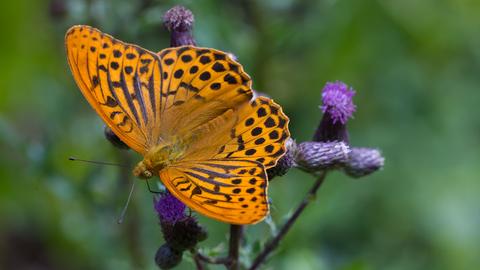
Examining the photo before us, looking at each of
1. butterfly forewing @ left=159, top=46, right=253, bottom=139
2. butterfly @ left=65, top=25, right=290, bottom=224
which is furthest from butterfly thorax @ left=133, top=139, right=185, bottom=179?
butterfly forewing @ left=159, top=46, right=253, bottom=139

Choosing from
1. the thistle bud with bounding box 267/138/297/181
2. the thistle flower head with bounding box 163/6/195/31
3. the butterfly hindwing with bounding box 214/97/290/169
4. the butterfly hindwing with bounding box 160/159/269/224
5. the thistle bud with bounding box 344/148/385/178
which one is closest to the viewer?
the butterfly hindwing with bounding box 160/159/269/224

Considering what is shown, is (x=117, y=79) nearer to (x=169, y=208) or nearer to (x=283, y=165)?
(x=169, y=208)

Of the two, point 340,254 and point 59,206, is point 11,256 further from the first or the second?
point 340,254

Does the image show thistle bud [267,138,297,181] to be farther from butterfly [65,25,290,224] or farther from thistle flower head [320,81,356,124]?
thistle flower head [320,81,356,124]

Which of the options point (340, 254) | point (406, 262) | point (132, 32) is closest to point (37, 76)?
point (132, 32)

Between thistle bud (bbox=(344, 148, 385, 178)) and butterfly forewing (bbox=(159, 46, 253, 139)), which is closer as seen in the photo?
butterfly forewing (bbox=(159, 46, 253, 139))

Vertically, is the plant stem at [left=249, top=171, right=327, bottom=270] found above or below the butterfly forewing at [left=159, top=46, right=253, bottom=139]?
below

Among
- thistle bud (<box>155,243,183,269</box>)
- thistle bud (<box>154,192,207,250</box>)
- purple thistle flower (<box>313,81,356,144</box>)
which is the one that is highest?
purple thistle flower (<box>313,81,356,144</box>)

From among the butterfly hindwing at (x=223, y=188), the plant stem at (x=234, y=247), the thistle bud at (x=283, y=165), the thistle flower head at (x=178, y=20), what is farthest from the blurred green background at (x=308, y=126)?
the butterfly hindwing at (x=223, y=188)

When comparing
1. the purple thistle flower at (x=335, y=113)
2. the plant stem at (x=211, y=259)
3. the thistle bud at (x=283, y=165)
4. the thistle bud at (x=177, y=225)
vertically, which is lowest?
the plant stem at (x=211, y=259)

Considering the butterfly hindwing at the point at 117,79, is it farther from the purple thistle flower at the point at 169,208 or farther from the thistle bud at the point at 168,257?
the thistle bud at the point at 168,257
